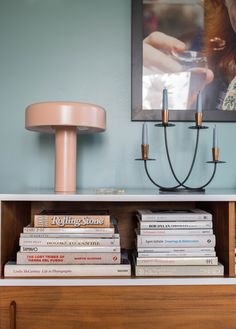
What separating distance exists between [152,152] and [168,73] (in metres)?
0.33

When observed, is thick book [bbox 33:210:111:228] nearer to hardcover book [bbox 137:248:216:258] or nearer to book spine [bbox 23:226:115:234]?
book spine [bbox 23:226:115:234]

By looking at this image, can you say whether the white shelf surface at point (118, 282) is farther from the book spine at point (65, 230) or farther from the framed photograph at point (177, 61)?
the framed photograph at point (177, 61)

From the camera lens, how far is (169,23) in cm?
127

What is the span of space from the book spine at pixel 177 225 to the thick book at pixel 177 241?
0.09ft

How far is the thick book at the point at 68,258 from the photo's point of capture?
36.7 inches

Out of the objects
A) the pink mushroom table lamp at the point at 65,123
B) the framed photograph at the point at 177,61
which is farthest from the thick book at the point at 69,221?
the framed photograph at the point at 177,61

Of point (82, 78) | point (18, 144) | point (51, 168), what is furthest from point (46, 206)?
point (82, 78)

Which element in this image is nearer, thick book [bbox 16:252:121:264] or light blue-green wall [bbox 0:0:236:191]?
thick book [bbox 16:252:121:264]

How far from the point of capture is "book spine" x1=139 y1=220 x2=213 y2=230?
38.1 inches

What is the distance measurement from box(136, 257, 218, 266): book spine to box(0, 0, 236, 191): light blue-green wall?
0.38 m

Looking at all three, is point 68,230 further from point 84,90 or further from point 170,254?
point 84,90

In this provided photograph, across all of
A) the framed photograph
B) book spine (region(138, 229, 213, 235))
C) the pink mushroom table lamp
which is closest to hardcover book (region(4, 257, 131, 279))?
book spine (region(138, 229, 213, 235))

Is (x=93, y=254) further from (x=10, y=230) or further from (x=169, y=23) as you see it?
(x=169, y=23)

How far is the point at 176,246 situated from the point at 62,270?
35 centimetres
